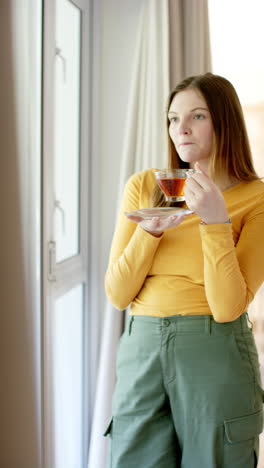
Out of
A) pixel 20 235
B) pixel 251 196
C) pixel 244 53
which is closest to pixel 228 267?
pixel 251 196

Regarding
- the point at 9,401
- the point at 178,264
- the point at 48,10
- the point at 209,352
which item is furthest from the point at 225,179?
the point at 9,401

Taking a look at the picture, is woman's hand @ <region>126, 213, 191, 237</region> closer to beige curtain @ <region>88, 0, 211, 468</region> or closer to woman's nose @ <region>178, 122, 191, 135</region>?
woman's nose @ <region>178, 122, 191, 135</region>

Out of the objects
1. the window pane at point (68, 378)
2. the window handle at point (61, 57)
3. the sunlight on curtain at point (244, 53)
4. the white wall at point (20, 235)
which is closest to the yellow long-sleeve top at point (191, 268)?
the white wall at point (20, 235)

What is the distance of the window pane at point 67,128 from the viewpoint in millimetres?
2154

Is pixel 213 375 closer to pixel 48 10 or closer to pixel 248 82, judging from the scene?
pixel 48 10

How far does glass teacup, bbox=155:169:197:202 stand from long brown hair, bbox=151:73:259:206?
114mm

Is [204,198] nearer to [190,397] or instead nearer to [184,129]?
[184,129]

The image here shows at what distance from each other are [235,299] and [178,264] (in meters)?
0.18

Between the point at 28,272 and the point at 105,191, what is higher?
the point at 105,191

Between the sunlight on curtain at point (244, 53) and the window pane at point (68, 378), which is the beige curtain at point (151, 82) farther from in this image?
the sunlight on curtain at point (244, 53)

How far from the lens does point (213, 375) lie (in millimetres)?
1397

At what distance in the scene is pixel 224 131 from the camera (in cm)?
149

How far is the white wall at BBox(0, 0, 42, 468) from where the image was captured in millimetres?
1779

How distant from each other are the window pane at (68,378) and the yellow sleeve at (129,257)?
1.77 feet
